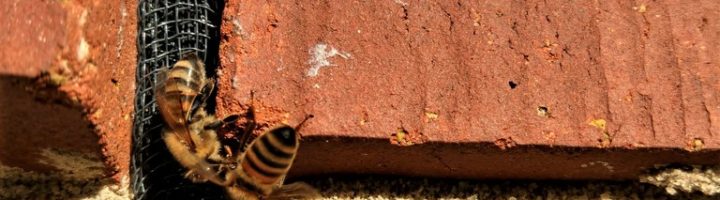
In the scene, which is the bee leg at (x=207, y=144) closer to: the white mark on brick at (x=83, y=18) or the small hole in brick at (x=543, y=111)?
the white mark on brick at (x=83, y=18)

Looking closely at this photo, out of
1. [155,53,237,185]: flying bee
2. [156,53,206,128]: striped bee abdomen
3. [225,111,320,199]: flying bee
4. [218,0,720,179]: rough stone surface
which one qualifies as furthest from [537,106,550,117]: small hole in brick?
[156,53,206,128]: striped bee abdomen

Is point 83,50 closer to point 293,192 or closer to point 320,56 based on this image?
point 320,56

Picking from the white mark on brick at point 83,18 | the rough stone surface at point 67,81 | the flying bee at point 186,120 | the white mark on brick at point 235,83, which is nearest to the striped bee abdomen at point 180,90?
the flying bee at point 186,120

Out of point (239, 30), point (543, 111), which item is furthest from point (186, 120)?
point (543, 111)

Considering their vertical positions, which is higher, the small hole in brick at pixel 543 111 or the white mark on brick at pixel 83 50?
the white mark on brick at pixel 83 50

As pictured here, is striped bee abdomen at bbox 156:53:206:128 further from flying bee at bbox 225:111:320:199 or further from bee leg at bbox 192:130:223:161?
flying bee at bbox 225:111:320:199

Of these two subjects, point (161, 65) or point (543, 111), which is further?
point (161, 65)
